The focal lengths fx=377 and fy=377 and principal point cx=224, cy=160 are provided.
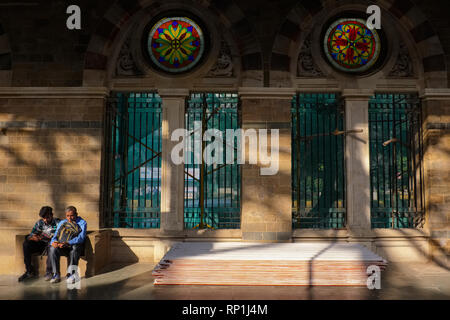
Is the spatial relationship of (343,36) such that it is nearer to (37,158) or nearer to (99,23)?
(99,23)

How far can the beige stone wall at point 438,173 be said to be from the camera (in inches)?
334

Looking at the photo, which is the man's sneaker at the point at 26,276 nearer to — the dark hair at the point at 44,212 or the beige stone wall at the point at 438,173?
the dark hair at the point at 44,212

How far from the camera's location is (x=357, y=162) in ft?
28.6

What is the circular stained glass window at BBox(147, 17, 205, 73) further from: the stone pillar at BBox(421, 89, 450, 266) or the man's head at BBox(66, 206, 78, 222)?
the stone pillar at BBox(421, 89, 450, 266)

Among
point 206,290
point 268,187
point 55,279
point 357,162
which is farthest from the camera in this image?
point 357,162

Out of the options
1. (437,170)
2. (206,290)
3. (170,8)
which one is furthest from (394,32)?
(206,290)

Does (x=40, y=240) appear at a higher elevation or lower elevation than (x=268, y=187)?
lower

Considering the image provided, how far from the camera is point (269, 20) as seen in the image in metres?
8.66

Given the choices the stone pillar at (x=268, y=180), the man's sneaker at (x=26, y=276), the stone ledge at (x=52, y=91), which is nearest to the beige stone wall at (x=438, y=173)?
the stone pillar at (x=268, y=180)

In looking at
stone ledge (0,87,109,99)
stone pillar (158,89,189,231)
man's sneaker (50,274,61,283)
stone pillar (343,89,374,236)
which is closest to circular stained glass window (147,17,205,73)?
stone pillar (158,89,189,231)

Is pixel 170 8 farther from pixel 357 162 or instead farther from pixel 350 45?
pixel 357 162

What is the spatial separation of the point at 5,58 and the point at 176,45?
3985 mm

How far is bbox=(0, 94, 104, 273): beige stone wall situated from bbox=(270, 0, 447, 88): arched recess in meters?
4.34

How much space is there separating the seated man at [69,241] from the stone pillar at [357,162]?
18.9 ft
